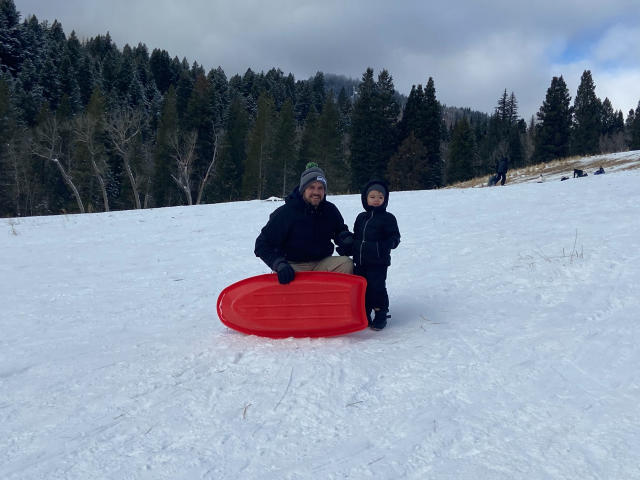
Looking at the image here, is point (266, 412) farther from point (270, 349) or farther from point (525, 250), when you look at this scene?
point (525, 250)

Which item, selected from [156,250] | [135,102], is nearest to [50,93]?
[135,102]

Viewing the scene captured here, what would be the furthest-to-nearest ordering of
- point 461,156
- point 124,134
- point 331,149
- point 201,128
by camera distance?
point 201,128 → point 461,156 → point 331,149 → point 124,134

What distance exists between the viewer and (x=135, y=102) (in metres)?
62.2

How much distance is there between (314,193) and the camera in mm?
3863

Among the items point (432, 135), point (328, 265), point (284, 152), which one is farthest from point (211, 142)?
point (328, 265)

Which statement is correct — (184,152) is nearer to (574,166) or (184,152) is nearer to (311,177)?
(574,166)

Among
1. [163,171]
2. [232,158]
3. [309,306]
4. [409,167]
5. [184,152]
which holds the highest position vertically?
[184,152]

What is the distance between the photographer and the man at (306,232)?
3877mm

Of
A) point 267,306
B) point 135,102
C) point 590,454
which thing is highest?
point 135,102

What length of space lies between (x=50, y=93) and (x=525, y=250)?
61739mm

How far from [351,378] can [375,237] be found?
1426 mm

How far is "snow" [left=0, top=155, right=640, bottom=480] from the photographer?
6.86 feet

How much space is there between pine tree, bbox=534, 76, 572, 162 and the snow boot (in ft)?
159

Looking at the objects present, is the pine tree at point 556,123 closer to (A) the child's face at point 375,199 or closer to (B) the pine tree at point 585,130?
(B) the pine tree at point 585,130
